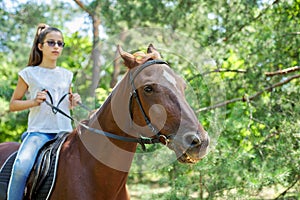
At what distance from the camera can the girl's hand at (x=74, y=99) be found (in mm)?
3531

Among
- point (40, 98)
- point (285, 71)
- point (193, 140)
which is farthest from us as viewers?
point (285, 71)

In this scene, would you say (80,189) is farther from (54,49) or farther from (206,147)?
(54,49)

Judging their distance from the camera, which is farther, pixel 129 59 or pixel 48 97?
pixel 48 97

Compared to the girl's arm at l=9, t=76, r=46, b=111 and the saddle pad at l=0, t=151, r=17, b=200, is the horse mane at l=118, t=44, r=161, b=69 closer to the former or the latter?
the girl's arm at l=9, t=76, r=46, b=111

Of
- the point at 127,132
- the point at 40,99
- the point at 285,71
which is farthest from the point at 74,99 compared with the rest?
the point at 285,71

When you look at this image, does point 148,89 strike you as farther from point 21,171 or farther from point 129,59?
point 21,171

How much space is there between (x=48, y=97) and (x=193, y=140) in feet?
5.32

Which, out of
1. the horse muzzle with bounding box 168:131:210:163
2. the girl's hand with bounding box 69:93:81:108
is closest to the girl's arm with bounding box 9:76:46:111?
the girl's hand with bounding box 69:93:81:108

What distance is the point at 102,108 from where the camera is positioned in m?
3.02

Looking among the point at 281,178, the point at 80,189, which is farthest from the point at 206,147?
the point at 281,178

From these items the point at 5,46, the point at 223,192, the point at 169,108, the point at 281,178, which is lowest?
the point at 223,192

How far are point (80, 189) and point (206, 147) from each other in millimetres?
961

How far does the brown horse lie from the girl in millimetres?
306

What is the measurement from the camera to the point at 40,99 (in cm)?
326
